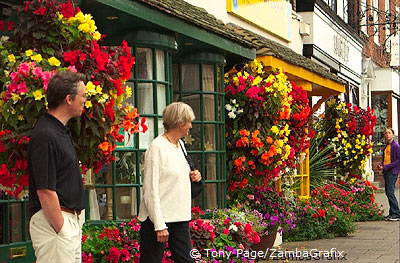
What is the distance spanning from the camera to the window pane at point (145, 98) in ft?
25.7

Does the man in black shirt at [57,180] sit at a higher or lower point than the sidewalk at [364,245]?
higher

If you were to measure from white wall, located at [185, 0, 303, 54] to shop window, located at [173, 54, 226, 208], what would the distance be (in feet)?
4.04

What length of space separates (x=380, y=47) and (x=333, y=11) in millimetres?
12817

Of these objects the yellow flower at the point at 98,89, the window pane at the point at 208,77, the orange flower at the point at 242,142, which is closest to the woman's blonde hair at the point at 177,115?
the yellow flower at the point at 98,89

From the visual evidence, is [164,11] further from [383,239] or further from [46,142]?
[383,239]

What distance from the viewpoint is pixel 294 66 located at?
11.8m

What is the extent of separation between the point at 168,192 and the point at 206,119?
11.5 feet

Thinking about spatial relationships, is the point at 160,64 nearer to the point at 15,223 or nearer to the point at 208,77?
the point at 208,77

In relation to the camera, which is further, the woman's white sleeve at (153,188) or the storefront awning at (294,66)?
the storefront awning at (294,66)

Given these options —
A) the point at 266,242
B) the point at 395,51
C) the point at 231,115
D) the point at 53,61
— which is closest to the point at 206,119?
the point at 231,115

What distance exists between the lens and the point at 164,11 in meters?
7.25

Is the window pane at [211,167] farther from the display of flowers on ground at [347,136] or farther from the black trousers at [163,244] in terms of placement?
the display of flowers on ground at [347,136]

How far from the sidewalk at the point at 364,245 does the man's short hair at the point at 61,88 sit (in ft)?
18.8

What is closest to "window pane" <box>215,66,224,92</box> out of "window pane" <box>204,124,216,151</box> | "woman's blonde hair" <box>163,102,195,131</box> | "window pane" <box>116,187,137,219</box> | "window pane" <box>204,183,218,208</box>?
"window pane" <box>204,124,216,151</box>
